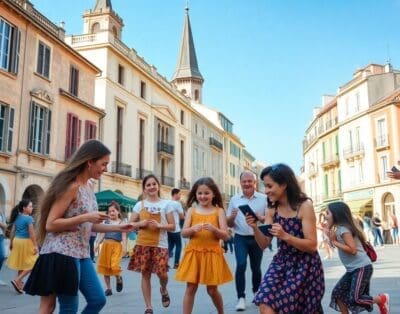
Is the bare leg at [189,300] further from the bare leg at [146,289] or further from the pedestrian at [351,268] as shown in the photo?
the pedestrian at [351,268]

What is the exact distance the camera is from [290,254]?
3.74 metres

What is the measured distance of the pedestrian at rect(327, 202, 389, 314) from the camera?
17.3ft

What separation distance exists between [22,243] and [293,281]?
23.0 feet

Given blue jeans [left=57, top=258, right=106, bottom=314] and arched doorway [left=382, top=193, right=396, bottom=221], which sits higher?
arched doorway [left=382, top=193, right=396, bottom=221]

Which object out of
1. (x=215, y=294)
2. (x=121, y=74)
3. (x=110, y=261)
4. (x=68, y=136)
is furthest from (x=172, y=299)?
(x=121, y=74)

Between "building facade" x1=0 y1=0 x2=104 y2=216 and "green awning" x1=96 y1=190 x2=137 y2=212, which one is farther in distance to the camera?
"green awning" x1=96 y1=190 x2=137 y2=212

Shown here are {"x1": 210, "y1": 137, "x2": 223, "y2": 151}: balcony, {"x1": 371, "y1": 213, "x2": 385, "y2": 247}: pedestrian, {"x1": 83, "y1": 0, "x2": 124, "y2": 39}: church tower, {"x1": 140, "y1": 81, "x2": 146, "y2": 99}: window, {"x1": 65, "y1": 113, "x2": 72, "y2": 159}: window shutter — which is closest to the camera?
{"x1": 65, "y1": 113, "x2": 72, "y2": 159}: window shutter

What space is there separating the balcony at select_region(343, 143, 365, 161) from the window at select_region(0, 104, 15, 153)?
30.3 m

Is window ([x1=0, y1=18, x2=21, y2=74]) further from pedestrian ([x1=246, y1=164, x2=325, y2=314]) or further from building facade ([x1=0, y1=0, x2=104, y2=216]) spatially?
pedestrian ([x1=246, y1=164, x2=325, y2=314])

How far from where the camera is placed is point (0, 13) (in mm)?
18953

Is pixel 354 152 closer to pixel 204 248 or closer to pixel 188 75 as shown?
pixel 188 75

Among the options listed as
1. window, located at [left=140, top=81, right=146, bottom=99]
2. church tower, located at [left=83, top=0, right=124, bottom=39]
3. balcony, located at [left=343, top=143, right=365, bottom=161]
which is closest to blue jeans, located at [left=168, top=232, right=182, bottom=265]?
window, located at [left=140, top=81, right=146, bottom=99]

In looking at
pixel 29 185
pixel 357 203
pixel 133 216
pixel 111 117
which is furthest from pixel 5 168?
pixel 357 203

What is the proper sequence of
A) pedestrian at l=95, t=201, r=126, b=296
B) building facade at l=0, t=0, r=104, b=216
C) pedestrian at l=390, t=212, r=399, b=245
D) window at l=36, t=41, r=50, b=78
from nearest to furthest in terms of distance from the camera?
pedestrian at l=95, t=201, r=126, b=296 → building facade at l=0, t=0, r=104, b=216 → window at l=36, t=41, r=50, b=78 → pedestrian at l=390, t=212, r=399, b=245
